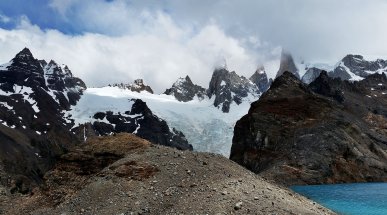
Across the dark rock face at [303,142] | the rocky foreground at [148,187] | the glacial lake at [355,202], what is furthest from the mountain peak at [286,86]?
the rocky foreground at [148,187]

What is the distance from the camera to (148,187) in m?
34.0

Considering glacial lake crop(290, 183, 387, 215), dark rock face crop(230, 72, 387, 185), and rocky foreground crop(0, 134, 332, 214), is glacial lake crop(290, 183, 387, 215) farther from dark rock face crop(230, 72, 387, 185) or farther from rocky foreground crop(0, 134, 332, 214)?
dark rock face crop(230, 72, 387, 185)

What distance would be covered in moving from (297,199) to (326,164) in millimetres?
65033

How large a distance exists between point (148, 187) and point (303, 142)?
74.4 meters

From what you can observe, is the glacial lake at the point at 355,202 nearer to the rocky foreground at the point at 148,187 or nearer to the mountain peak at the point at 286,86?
the rocky foreground at the point at 148,187

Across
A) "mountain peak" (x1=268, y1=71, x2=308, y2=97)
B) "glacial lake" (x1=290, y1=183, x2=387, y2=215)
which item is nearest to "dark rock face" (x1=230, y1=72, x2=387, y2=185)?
"mountain peak" (x1=268, y1=71, x2=308, y2=97)

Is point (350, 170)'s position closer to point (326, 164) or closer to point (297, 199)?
point (326, 164)

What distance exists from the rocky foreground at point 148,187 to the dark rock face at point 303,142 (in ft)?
182

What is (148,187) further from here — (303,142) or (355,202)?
(303,142)

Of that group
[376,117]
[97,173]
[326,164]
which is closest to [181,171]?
[97,173]

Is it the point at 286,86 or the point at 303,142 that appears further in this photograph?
the point at 286,86

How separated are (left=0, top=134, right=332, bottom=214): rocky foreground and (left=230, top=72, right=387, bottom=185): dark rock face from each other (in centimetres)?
5554

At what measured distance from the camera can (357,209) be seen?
5219 centimetres

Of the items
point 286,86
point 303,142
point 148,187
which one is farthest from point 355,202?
point 286,86
